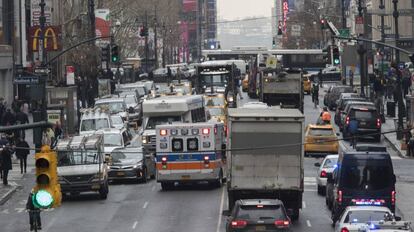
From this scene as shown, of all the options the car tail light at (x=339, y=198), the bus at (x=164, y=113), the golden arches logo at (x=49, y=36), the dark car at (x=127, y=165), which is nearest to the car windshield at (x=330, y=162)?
the car tail light at (x=339, y=198)

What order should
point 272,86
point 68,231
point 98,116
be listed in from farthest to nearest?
1. point 272,86
2. point 98,116
3. point 68,231

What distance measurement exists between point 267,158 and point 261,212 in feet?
22.9

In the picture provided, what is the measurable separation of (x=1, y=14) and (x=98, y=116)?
27.4 m

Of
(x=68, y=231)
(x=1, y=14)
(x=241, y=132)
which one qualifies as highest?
(x=1, y=14)

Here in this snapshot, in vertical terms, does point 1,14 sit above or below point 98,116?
above

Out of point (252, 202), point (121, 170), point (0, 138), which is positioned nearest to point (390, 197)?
point (252, 202)

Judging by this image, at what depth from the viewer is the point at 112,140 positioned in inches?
1943

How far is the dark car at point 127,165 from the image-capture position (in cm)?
4441

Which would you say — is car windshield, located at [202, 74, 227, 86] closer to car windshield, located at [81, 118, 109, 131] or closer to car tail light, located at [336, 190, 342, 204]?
car windshield, located at [81, 118, 109, 131]

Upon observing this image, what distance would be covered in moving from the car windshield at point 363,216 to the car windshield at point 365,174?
558 centimetres

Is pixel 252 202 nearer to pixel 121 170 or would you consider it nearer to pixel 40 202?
pixel 40 202

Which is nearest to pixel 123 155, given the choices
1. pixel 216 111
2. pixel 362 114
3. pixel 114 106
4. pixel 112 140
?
pixel 112 140

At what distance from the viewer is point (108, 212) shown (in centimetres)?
3750

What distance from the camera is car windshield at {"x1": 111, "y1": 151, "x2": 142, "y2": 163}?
145ft
